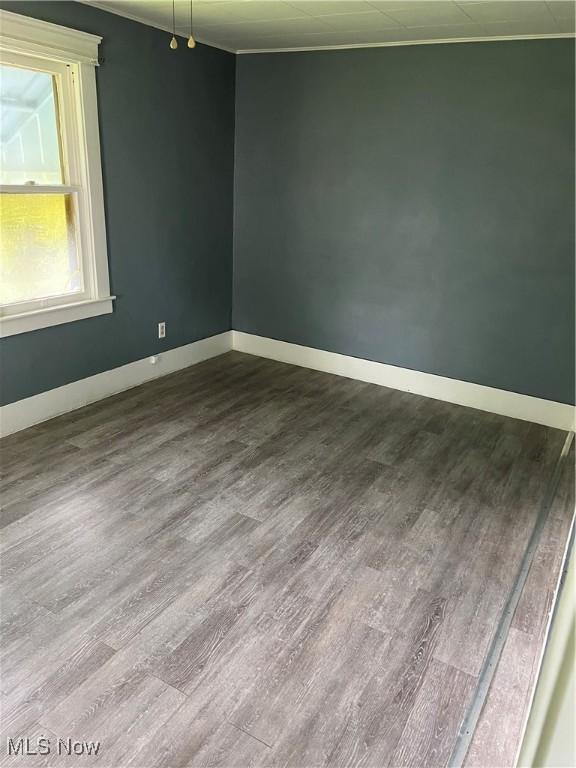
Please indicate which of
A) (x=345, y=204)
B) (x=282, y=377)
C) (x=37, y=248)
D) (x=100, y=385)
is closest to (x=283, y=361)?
(x=282, y=377)

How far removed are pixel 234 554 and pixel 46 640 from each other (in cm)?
79

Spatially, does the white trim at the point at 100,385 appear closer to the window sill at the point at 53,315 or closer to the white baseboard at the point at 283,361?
the white baseboard at the point at 283,361

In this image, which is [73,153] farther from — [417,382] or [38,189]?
[417,382]

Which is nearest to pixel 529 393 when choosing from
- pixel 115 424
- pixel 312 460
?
pixel 312 460

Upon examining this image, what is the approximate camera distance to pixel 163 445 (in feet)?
11.0

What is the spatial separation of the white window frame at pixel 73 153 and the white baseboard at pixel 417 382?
150cm

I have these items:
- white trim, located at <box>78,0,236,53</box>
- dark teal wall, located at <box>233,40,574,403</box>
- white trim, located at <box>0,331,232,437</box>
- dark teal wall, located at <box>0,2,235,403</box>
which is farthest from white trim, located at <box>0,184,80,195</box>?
dark teal wall, located at <box>233,40,574,403</box>

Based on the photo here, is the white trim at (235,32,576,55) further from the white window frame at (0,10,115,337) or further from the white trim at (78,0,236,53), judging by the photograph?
the white window frame at (0,10,115,337)

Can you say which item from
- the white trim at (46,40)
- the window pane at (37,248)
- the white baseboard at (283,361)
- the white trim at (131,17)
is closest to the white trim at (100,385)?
the white baseboard at (283,361)

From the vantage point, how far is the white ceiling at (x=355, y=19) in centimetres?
283

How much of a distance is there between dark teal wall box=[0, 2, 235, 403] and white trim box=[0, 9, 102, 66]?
6 cm

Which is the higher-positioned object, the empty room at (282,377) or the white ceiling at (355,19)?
the white ceiling at (355,19)

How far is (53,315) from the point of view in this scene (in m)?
3.47

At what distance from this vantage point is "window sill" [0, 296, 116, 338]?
10.6 ft
